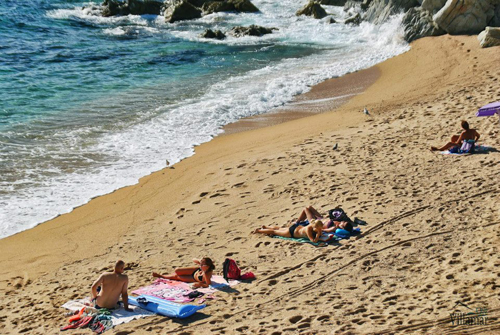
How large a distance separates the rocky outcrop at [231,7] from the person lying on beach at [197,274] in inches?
1024

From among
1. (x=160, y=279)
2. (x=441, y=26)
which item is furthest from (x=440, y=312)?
(x=441, y=26)

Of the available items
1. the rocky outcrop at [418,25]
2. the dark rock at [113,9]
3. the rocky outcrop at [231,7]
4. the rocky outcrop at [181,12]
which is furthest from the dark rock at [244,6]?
the rocky outcrop at [418,25]

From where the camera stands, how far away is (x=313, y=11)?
29.5m

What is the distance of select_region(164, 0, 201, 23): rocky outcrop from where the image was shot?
101ft

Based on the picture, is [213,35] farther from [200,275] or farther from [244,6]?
[200,275]

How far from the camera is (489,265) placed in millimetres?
6762

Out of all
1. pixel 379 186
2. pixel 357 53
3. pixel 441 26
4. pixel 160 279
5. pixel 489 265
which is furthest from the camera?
pixel 357 53

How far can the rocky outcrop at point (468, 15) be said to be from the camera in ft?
64.4

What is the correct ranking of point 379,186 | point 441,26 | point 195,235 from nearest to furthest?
point 195,235
point 379,186
point 441,26

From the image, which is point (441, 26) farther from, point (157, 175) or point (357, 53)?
point (157, 175)

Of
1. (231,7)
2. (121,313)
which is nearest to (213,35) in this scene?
(231,7)

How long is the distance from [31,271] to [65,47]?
698 inches

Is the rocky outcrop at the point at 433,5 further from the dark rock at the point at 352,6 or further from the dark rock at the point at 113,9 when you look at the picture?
the dark rock at the point at 113,9

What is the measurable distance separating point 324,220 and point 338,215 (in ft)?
0.82
